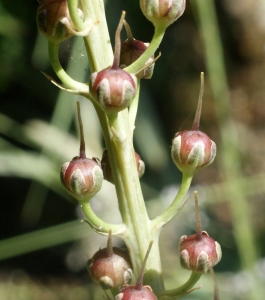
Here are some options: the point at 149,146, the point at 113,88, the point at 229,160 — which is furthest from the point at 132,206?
the point at 149,146

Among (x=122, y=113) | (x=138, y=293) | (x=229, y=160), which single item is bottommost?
(x=138, y=293)

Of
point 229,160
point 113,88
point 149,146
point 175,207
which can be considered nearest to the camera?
point 113,88

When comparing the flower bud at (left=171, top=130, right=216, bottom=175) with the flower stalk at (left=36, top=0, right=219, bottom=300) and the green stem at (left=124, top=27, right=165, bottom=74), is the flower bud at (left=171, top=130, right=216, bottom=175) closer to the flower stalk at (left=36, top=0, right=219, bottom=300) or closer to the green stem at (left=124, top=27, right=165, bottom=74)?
the flower stalk at (left=36, top=0, right=219, bottom=300)

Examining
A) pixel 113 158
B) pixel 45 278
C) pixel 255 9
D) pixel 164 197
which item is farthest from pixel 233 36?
pixel 113 158

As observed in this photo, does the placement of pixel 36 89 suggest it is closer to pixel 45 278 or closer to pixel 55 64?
pixel 45 278

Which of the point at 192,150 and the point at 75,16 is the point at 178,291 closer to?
the point at 192,150

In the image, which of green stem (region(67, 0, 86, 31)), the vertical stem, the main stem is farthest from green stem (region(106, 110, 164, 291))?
the vertical stem
